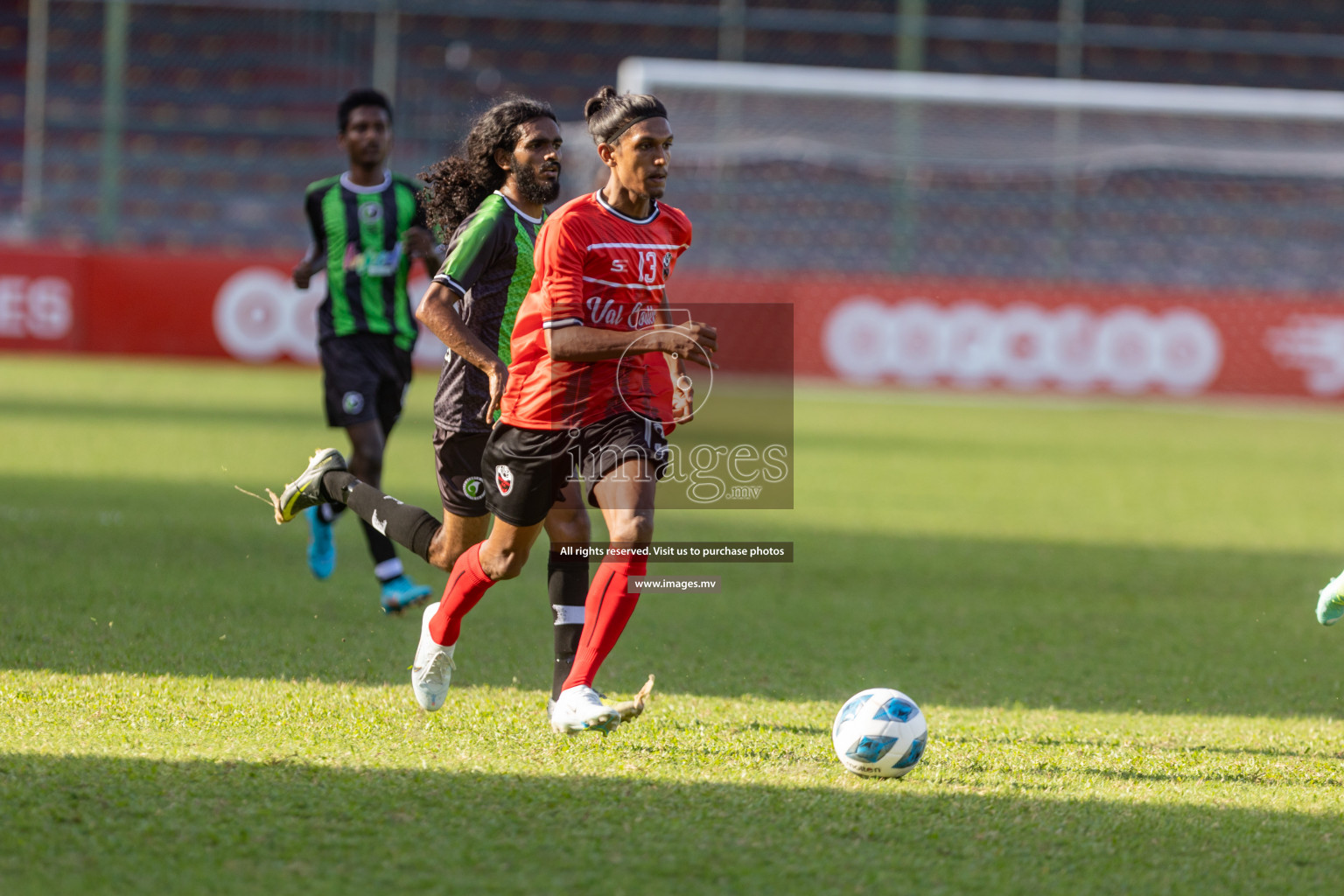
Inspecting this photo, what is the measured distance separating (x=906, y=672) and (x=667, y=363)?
182 centimetres

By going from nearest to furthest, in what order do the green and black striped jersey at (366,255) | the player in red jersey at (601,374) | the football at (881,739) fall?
the football at (881,739), the player in red jersey at (601,374), the green and black striped jersey at (366,255)

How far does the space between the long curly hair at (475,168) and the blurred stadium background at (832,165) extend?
16.3 meters

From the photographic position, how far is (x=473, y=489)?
5.34 m

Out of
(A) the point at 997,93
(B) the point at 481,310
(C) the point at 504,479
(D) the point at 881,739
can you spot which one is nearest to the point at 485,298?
(B) the point at 481,310

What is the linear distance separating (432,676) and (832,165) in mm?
20185

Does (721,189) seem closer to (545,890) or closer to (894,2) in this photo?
(894,2)

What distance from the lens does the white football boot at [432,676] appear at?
16.3 feet

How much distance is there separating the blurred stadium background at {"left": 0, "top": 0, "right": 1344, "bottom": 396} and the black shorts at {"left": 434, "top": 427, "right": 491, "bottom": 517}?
16531 mm

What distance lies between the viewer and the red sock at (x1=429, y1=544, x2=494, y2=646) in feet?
16.5

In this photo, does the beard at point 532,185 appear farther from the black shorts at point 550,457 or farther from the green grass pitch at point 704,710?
the green grass pitch at point 704,710

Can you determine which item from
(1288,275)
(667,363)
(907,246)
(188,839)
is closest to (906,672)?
(667,363)

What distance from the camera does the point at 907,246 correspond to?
78.7ft

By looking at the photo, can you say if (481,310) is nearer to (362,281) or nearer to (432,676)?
(432,676)

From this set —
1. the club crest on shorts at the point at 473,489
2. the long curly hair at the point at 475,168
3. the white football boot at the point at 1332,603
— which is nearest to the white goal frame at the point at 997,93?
the long curly hair at the point at 475,168
